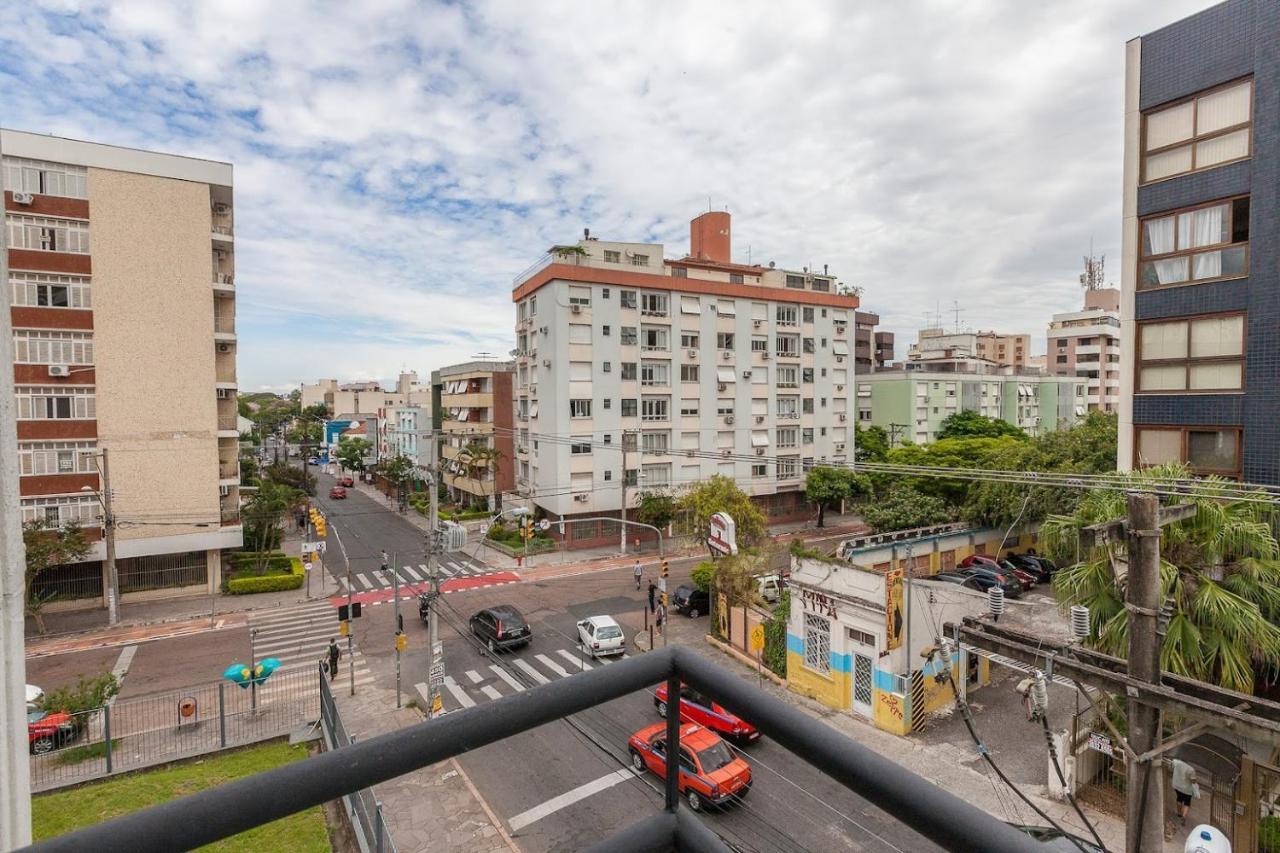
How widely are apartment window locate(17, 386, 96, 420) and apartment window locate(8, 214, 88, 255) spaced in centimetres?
505

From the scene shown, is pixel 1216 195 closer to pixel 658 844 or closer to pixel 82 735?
pixel 658 844

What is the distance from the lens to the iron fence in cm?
1309

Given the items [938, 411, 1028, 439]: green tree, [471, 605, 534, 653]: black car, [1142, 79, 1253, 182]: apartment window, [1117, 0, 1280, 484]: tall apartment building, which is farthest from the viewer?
[938, 411, 1028, 439]: green tree

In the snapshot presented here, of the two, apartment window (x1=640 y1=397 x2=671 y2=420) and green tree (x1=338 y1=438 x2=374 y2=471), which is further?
green tree (x1=338 y1=438 x2=374 y2=471)

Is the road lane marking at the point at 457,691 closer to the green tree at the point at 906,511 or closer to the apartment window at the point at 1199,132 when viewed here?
the apartment window at the point at 1199,132

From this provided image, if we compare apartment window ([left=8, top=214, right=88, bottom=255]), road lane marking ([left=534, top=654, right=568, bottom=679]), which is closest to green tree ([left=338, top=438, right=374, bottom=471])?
apartment window ([left=8, top=214, right=88, bottom=255])

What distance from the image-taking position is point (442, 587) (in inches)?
1104

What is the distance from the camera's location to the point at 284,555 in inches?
1286

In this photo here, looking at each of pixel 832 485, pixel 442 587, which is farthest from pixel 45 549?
pixel 832 485

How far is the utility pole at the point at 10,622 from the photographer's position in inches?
74.8

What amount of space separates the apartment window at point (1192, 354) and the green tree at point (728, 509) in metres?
17.7

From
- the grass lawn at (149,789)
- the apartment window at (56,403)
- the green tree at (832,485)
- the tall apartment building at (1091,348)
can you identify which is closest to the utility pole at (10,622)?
the grass lawn at (149,789)

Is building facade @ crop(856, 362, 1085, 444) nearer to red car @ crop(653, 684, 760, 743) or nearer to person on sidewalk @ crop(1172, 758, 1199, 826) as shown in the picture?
person on sidewalk @ crop(1172, 758, 1199, 826)

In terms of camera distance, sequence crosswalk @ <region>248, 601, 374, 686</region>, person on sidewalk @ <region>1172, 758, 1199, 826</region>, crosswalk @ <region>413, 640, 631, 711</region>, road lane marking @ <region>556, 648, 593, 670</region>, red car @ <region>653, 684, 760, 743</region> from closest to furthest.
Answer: red car @ <region>653, 684, 760, 743</region>, person on sidewalk @ <region>1172, 758, 1199, 826</region>, crosswalk @ <region>413, 640, 631, 711</region>, road lane marking @ <region>556, 648, 593, 670</region>, crosswalk @ <region>248, 601, 374, 686</region>
